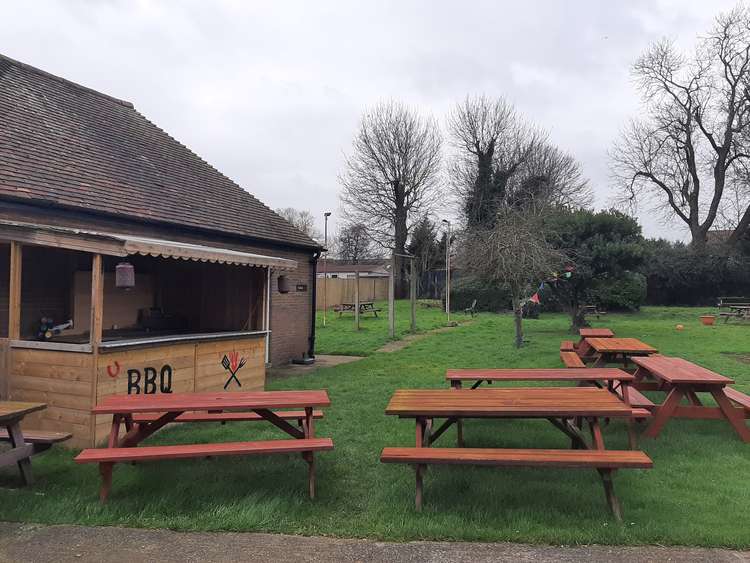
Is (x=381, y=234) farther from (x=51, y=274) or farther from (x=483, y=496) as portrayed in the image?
(x=483, y=496)

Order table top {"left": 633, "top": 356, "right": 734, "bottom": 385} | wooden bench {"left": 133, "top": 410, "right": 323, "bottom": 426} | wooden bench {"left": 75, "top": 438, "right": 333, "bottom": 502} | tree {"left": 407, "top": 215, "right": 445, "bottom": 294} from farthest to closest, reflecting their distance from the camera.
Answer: tree {"left": 407, "top": 215, "right": 445, "bottom": 294} → table top {"left": 633, "top": 356, "right": 734, "bottom": 385} → wooden bench {"left": 133, "top": 410, "right": 323, "bottom": 426} → wooden bench {"left": 75, "top": 438, "right": 333, "bottom": 502}

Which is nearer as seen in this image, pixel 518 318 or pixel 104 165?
pixel 104 165

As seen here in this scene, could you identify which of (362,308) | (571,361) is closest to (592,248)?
(571,361)

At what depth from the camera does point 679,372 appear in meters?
6.04

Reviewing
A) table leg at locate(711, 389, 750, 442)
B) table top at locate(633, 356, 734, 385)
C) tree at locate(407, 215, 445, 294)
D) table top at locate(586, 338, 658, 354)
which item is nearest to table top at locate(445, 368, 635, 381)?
table top at locate(633, 356, 734, 385)

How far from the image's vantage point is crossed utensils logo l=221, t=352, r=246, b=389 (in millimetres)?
7523

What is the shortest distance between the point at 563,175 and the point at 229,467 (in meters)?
37.2

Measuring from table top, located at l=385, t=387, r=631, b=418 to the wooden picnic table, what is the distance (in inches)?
110

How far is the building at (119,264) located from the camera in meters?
5.81

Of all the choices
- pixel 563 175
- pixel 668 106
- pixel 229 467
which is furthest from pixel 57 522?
pixel 563 175

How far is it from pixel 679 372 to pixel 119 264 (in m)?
6.50

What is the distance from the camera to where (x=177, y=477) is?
4613 mm

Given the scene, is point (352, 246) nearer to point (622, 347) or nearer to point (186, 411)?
point (622, 347)

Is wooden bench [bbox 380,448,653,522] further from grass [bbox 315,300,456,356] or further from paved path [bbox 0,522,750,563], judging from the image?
grass [bbox 315,300,456,356]
